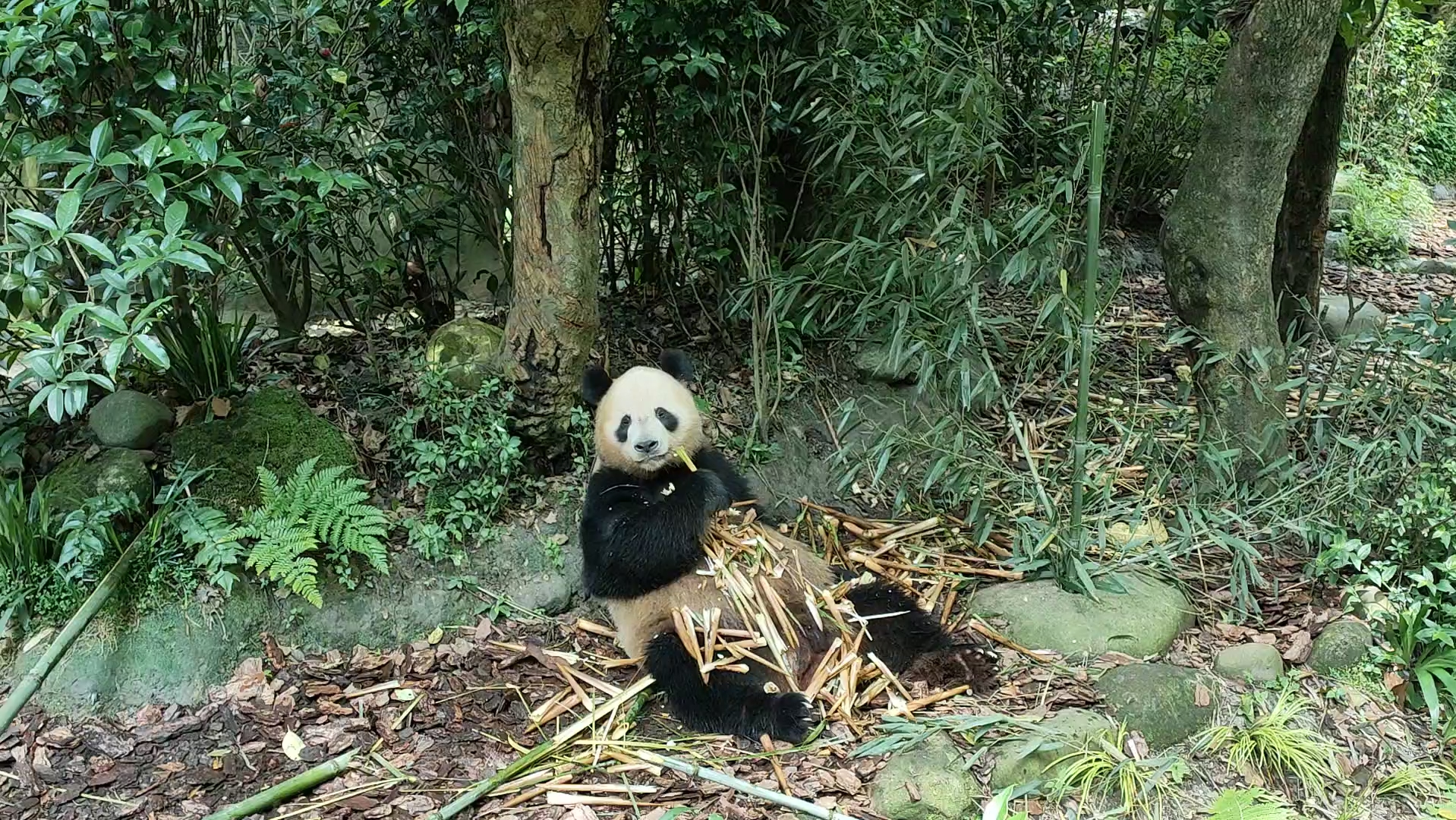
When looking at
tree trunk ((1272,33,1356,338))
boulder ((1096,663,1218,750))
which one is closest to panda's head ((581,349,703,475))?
boulder ((1096,663,1218,750))

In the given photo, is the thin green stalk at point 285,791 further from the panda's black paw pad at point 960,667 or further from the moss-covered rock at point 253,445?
the panda's black paw pad at point 960,667

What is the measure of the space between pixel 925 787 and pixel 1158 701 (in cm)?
85

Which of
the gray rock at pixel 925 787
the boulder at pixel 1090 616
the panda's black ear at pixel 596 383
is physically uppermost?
the panda's black ear at pixel 596 383

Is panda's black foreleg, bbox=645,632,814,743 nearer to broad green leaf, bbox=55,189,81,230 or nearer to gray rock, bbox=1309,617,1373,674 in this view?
gray rock, bbox=1309,617,1373,674

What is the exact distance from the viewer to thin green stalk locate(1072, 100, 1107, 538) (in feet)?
10.7

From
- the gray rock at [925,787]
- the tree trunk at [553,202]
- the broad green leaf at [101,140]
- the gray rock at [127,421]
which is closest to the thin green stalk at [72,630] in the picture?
the gray rock at [127,421]

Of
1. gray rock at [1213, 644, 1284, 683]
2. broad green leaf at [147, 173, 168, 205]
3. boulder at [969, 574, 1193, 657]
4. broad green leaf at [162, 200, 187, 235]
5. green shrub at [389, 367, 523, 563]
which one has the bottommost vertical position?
gray rock at [1213, 644, 1284, 683]

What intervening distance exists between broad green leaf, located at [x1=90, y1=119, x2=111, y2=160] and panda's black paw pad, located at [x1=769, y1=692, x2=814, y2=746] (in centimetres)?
275

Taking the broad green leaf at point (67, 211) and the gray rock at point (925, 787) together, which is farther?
the broad green leaf at point (67, 211)

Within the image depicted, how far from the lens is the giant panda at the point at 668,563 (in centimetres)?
339

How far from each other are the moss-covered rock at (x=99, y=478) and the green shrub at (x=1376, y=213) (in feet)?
24.9

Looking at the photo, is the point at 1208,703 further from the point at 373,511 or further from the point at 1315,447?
the point at 373,511

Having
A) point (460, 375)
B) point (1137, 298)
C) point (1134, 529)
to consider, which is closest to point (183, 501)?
point (460, 375)

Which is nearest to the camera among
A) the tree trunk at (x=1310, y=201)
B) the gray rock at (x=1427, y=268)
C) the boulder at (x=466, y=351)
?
the boulder at (x=466, y=351)
